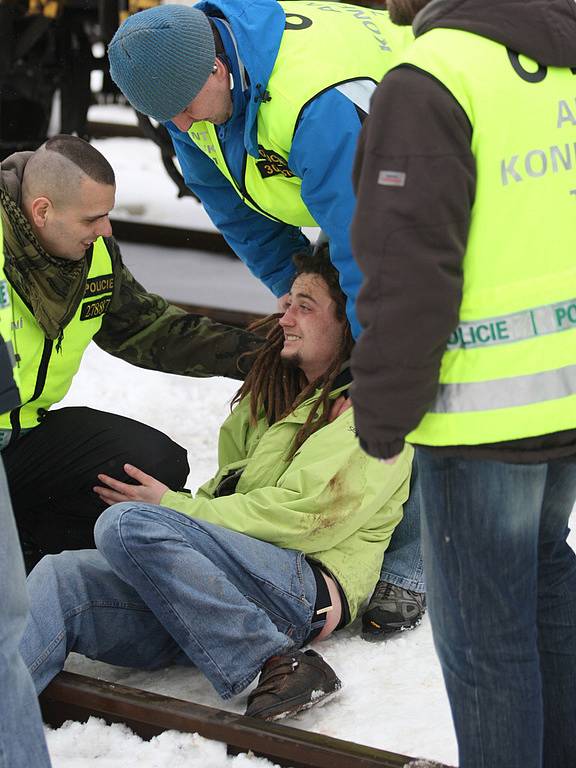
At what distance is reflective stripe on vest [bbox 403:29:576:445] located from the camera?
1757 mm

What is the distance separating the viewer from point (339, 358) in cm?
311

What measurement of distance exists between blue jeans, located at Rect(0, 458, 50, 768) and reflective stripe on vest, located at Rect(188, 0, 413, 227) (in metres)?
1.28

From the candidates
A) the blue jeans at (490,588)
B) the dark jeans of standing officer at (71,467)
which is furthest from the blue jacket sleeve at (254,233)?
the blue jeans at (490,588)

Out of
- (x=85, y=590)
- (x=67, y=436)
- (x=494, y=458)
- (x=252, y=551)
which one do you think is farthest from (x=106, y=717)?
(x=494, y=458)

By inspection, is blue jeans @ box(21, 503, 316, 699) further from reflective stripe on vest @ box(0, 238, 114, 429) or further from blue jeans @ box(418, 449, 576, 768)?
blue jeans @ box(418, 449, 576, 768)

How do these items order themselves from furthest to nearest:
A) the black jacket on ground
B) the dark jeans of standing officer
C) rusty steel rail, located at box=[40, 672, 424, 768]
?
the dark jeans of standing officer, rusty steel rail, located at box=[40, 672, 424, 768], the black jacket on ground

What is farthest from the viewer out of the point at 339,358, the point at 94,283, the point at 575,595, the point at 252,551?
the point at 94,283

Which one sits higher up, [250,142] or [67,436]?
[250,142]

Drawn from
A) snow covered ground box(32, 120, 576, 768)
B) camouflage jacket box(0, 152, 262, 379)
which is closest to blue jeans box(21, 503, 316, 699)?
snow covered ground box(32, 120, 576, 768)

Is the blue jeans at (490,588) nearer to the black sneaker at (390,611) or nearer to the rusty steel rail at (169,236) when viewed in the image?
the black sneaker at (390,611)

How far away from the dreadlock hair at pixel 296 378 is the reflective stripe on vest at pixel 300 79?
0.48 feet

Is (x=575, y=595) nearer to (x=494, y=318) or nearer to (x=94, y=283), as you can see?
(x=494, y=318)

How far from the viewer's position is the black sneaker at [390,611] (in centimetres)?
311

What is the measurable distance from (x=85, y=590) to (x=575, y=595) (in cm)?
117
